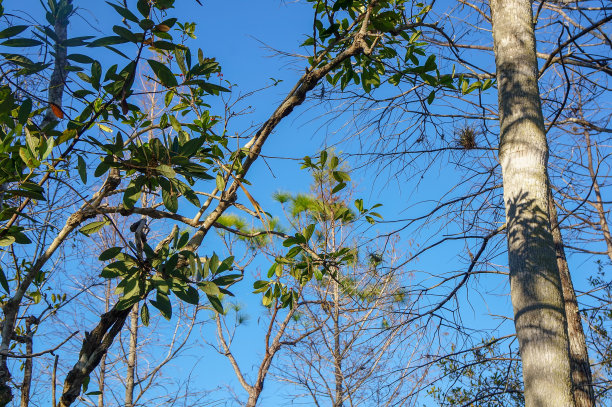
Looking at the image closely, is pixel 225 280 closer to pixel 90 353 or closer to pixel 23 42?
pixel 90 353

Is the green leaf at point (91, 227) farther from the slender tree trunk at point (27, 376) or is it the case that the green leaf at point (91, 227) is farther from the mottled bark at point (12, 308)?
the slender tree trunk at point (27, 376)

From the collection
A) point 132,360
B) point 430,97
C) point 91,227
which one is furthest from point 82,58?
point 132,360

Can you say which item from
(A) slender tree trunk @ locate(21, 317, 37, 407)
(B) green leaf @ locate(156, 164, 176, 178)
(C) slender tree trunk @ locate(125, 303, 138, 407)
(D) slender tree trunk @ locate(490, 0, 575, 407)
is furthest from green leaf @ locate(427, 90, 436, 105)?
(C) slender tree trunk @ locate(125, 303, 138, 407)

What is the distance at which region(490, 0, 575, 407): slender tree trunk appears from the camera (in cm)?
166

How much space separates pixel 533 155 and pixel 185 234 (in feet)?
4.37

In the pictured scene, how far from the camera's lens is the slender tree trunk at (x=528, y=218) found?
166 centimetres

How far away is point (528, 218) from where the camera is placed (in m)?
1.88

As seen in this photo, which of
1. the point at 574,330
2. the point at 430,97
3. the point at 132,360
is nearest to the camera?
the point at 430,97

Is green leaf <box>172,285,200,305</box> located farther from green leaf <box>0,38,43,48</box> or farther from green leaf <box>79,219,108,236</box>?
green leaf <box>0,38,43,48</box>

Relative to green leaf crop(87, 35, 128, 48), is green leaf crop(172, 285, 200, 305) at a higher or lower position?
lower

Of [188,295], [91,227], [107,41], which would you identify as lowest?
[188,295]

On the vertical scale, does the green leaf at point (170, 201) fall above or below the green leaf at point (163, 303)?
above

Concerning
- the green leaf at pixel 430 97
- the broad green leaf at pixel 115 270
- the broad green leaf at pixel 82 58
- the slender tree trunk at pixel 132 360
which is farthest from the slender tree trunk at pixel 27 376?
the slender tree trunk at pixel 132 360

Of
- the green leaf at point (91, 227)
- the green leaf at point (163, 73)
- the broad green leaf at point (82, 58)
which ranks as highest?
the green leaf at point (163, 73)
